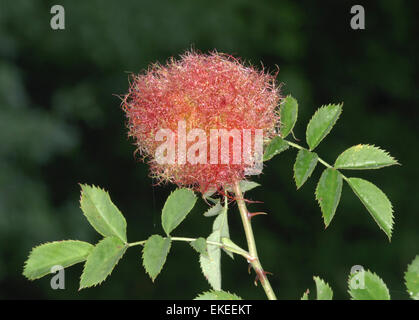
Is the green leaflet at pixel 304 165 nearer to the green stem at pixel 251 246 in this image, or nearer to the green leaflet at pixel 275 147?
the green leaflet at pixel 275 147

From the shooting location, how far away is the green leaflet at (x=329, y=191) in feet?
4.67

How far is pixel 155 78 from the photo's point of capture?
154 cm

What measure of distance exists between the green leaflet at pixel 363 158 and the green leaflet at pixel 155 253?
1.76ft

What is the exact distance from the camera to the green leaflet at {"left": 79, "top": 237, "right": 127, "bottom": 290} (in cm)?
139

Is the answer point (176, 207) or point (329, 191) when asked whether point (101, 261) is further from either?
point (329, 191)

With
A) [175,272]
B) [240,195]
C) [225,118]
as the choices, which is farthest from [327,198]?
[175,272]

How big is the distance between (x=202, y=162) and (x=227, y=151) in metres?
0.07

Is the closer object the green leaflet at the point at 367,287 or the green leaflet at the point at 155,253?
the green leaflet at the point at 367,287

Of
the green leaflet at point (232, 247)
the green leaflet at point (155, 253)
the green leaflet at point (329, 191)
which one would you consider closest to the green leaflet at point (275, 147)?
the green leaflet at point (329, 191)

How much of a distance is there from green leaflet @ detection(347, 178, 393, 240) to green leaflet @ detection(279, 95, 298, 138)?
8.9 inches

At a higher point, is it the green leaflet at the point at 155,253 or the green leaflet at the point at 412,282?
the green leaflet at the point at 155,253

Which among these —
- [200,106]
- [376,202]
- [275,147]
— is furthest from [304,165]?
[200,106]

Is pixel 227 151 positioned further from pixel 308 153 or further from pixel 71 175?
pixel 71 175

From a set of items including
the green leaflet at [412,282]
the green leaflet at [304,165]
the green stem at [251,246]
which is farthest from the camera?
the green leaflet at [304,165]
